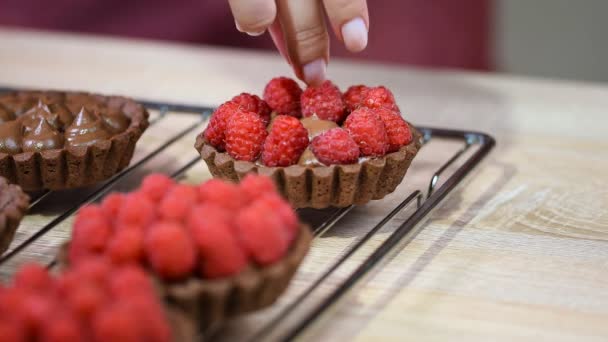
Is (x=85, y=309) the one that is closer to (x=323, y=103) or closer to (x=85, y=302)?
(x=85, y=302)

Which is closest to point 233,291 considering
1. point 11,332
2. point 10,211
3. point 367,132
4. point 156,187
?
point 156,187

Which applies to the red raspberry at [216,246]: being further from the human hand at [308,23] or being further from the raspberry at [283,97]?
the raspberry at [283,97]

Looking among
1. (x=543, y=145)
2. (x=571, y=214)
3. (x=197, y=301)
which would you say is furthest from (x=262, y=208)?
(x=543, y=145)

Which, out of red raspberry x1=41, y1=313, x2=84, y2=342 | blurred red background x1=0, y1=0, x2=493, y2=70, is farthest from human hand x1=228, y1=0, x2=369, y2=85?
blurred red background x1=0, y1=0, x2=493, y2=70

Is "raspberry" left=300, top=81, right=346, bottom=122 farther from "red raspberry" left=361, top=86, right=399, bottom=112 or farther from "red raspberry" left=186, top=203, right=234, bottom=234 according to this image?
"red raspberry" left=186, top=203, right=234, bottom=234

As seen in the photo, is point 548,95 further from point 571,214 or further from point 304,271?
point 304,271

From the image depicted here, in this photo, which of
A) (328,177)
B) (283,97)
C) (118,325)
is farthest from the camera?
(283,97)

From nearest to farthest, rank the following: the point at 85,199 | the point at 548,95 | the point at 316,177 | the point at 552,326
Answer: the point at 552,326 → the point at 316,177 → the point at 85,199 → the point at 548,95
